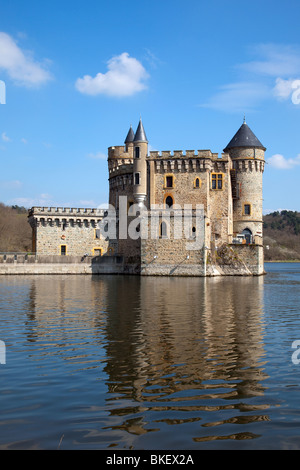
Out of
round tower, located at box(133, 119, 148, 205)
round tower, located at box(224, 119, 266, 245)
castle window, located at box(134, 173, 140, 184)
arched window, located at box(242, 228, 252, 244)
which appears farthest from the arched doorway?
arched window, located at box(242, 228, 252, 244)

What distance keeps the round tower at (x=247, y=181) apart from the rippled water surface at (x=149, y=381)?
31.5 meters

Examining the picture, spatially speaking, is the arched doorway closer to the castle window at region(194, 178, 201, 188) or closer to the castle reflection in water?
the castle window at region(194, 178, 201, 188)

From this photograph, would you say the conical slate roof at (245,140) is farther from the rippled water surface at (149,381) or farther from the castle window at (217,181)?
the rippled water surface at (149,381)

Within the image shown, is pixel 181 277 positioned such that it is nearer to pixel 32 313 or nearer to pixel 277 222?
pixel 32 313

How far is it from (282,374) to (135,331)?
5.10 meters

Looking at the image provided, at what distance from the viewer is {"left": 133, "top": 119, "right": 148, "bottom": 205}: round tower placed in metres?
41.8

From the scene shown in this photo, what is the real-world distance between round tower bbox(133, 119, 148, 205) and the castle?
8 centimetres

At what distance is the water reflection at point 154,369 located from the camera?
6.42 meters

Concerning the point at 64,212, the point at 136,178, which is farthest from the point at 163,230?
the point at 64,212

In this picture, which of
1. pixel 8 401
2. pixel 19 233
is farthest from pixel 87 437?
pixel 19 233

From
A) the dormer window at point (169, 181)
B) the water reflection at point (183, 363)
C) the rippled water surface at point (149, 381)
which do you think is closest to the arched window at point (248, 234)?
the dormer window at point (169, 181)

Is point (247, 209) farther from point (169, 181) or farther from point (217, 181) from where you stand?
point (169, 181)

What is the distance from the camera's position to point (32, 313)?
1672cm

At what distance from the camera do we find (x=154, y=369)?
9.31 meters
